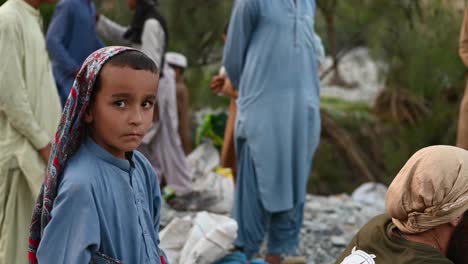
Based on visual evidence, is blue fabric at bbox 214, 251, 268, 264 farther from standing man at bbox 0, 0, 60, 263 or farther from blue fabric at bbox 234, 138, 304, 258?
standing man at bbox 0, 0, 60, 263

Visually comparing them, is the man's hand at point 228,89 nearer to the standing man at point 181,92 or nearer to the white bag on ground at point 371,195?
the standing man at point 181,92

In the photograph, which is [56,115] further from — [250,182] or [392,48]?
[392,48]

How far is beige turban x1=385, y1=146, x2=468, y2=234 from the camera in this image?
2.35 meters

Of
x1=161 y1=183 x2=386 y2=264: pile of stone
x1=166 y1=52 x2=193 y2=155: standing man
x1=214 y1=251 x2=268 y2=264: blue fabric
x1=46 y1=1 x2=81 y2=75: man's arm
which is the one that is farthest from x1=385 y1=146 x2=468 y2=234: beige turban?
x1=166 y1=52 x2=193 y2=155: standing man

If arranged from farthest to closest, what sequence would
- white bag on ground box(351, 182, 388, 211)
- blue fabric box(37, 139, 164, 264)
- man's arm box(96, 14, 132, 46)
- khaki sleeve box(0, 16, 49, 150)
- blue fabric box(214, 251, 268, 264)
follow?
1. white bag on ground box(351, 182, 388, 211)
2. man's arm box(96, 14, 132, 46)
3. blue fabric box(214, 251, 268, 264)
4. khaki sleeve box(0, 16, 49, 150)
5. blue fabric box(37, 139, 164, 264)

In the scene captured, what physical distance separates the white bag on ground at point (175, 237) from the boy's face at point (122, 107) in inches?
84.1

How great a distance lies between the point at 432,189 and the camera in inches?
92.8

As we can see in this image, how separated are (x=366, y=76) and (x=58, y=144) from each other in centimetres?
1638

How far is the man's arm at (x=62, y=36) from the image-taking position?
4668 mm

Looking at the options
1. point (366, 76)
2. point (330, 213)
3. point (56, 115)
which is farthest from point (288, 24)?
point (366, 76)

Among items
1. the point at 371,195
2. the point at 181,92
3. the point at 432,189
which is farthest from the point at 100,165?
the point at 371,195

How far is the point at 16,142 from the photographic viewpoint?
3717 millimetres

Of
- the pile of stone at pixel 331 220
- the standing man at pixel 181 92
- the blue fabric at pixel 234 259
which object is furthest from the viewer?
the standing man at pixel 181 92

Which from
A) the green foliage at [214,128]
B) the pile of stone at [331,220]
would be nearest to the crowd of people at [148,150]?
the green foliage at [214,128]
